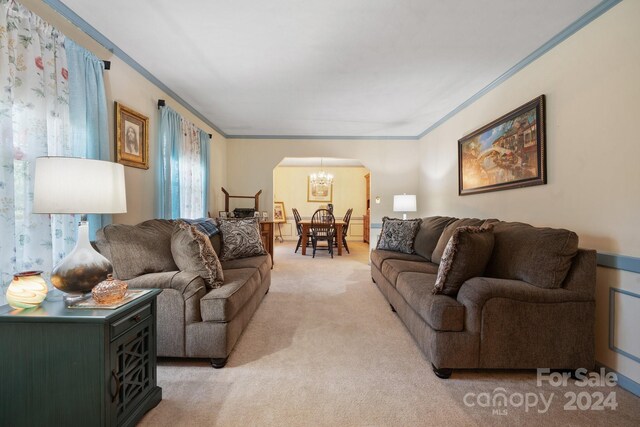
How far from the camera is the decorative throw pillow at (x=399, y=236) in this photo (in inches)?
147

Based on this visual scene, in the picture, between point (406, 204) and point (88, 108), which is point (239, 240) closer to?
point (88, 108)

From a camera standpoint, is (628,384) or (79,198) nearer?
(79,198)

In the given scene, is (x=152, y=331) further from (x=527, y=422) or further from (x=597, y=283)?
(x=597, y=283)

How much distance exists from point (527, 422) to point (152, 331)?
2102mm

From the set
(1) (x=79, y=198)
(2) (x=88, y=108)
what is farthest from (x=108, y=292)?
(2) (x=88, y=108)

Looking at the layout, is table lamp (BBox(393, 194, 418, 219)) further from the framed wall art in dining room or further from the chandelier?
the framed wall art in dining room

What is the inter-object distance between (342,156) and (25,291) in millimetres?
4938

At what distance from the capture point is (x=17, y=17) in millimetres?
1622

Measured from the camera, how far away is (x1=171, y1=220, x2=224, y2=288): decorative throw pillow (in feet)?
6.92

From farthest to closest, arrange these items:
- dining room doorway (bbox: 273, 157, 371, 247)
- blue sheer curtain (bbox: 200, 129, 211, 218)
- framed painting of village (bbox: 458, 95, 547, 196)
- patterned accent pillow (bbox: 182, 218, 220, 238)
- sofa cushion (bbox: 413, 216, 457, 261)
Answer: dining room doorway (bbox: 273, 157, 371, 247)
blue sheer curtain (bbox: 200, 129, 211, 218)
sofa cushion (bbox: 413, 216, 457, 261)
patterned accent pillow (bbox: 182, 218, 220, 238)
framed painting of village (bbox: 458, 95, 547, 196)

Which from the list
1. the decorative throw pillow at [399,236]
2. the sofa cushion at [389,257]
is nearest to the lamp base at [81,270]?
the sofa cushion at [389,257]

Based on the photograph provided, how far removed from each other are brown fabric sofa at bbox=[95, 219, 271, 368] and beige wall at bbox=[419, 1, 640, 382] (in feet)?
8.52

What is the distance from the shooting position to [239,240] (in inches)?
130

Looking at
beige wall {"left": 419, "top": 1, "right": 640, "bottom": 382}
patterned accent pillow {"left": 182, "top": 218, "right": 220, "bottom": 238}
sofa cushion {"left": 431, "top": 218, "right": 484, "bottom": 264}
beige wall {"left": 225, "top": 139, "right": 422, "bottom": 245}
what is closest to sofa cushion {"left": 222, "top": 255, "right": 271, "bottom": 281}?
patterned accent pillow {"left": 182, "top": 218, "right": 220, "bottom": 238}
